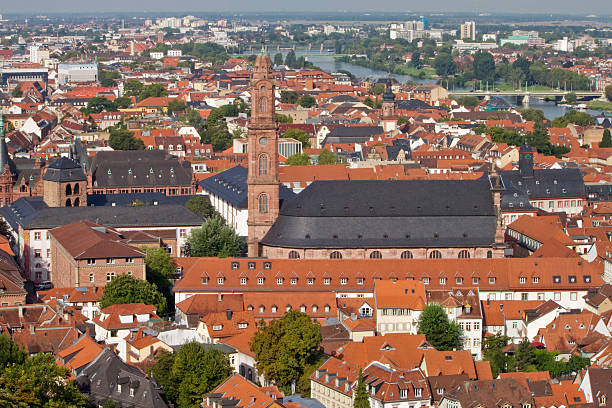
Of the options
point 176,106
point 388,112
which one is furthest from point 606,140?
point 176,106

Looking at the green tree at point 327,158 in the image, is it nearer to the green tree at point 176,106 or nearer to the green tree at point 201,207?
the green tree at point 201,207

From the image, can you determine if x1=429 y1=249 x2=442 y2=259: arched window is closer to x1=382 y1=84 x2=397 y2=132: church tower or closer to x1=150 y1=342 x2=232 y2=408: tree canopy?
x1=150 y1=342 x2=232 y2=408: tree canopy

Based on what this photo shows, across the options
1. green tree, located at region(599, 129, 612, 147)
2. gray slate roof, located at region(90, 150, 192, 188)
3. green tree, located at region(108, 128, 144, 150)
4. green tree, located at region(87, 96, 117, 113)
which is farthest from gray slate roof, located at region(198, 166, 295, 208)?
green tree, located at region(87, 96, 117, 113)

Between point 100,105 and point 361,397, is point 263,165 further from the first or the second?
point 100,105

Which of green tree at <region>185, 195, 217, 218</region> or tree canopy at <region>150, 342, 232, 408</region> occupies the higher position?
tree canopy at <region>150, 342, 232, 408</region>

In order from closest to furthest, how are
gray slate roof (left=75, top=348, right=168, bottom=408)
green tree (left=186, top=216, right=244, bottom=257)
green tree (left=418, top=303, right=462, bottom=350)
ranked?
gray slate roof (left=75, top=348, right=168, bottom=408)
green tree (left=418, top=303, right=462, bottom=350)
green tree (left=186, top=216, right=244, bottom=257)

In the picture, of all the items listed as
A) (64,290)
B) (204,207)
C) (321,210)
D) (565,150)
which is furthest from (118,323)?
(565,150)
